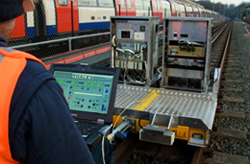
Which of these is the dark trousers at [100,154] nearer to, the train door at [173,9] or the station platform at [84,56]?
the station platform at [84,56]

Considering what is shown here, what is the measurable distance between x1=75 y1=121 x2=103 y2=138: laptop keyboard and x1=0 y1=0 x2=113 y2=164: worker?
1.27 metres

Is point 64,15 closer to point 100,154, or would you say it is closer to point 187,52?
point 187,52

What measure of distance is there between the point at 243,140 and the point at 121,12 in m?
10.6

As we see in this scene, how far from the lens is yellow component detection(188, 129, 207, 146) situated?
3.85 metres

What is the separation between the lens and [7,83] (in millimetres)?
1018

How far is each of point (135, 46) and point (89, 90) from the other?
339 cm

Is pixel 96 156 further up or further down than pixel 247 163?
further up

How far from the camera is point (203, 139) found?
12.7 feet

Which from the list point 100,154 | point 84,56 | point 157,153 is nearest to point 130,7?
point 84,56

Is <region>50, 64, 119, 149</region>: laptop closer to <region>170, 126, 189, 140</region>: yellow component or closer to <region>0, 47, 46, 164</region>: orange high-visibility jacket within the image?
<region>170, 126, 189, 140</region>: yellow component

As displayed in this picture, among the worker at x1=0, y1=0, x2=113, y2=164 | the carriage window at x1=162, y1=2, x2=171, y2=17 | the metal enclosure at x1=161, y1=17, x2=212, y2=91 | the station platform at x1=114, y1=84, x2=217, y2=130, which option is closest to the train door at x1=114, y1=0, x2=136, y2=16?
the carriage window at x1=162, y1=2, x2=171, y2=17

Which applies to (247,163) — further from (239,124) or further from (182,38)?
(182,38)

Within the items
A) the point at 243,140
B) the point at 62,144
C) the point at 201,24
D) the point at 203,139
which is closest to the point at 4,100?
the point at 62,144

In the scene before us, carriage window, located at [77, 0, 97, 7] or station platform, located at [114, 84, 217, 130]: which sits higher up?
carriage window, located at [77, 0, 97, 7]
